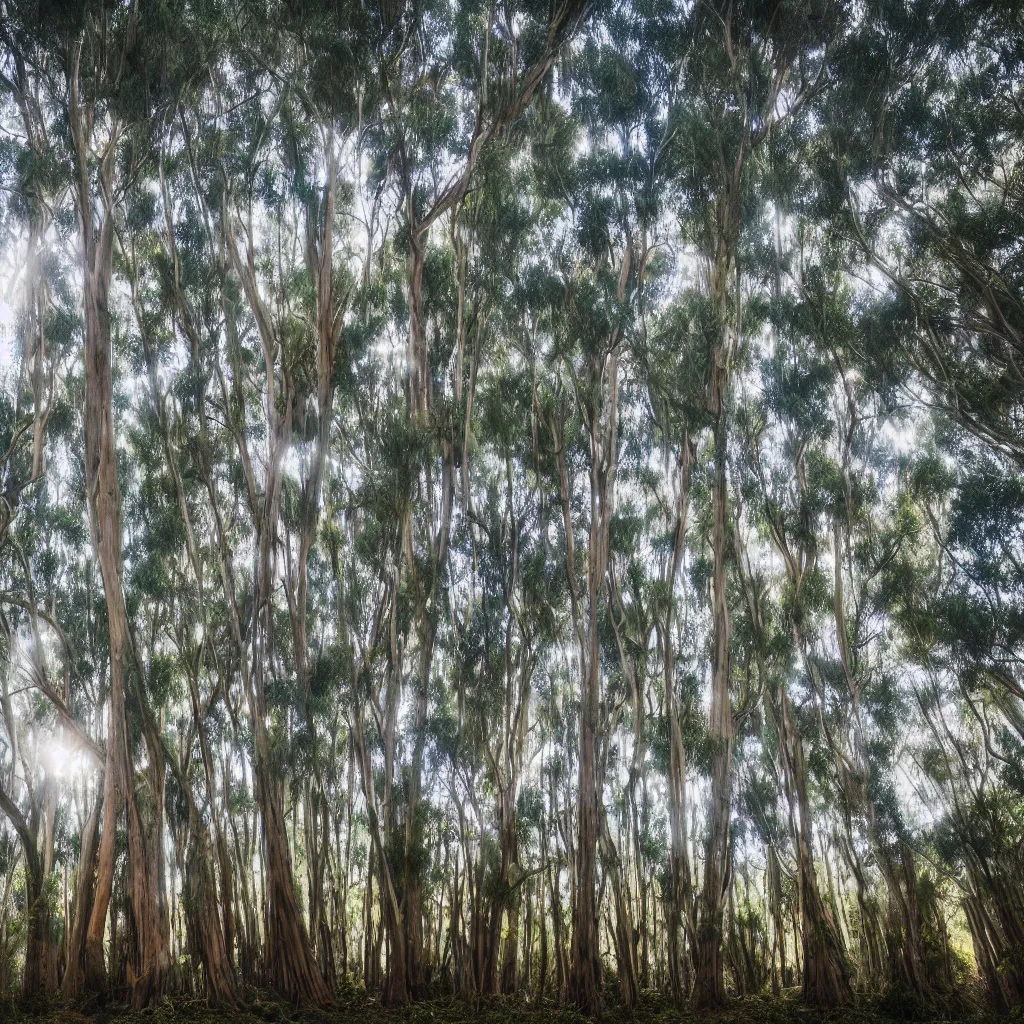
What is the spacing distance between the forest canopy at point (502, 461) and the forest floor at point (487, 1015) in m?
0.24

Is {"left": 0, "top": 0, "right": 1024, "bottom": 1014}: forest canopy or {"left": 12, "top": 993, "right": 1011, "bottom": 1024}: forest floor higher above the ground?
{"left": 0, "top": 0, "right": 1024, "bottom": 1014}: forest canopy

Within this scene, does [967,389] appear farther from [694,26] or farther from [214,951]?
[214,951]

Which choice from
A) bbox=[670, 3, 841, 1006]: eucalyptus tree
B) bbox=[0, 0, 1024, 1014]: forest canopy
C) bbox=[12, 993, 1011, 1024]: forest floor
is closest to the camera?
bbox=[12, 993, 1011, 1024]: forest floor

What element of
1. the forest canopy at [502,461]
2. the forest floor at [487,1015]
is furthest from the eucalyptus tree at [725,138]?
the forest floor at [487,1015]

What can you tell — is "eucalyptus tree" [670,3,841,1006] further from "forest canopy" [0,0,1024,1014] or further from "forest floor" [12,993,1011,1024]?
"forest floor" [12,993,1011,1024]

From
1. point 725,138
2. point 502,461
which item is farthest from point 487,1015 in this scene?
point 725,138

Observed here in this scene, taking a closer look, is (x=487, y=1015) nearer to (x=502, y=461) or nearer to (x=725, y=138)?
(x=502, y=461)

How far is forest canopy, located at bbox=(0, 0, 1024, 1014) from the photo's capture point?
31.1 ft

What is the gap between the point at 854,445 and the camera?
1197cm

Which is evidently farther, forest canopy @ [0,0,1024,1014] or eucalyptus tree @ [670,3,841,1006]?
eucalyptus tree @ [670,3,841,1006]

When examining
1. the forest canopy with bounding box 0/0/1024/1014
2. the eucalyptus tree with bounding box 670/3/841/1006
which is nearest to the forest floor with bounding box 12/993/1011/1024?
the forest canopy with bounding box 0/0/1024/1014

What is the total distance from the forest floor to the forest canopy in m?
0.24

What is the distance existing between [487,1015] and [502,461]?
6.54m

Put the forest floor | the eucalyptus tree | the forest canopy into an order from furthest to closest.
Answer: the eucalyptus tree, the forest canopy, the forest floor
